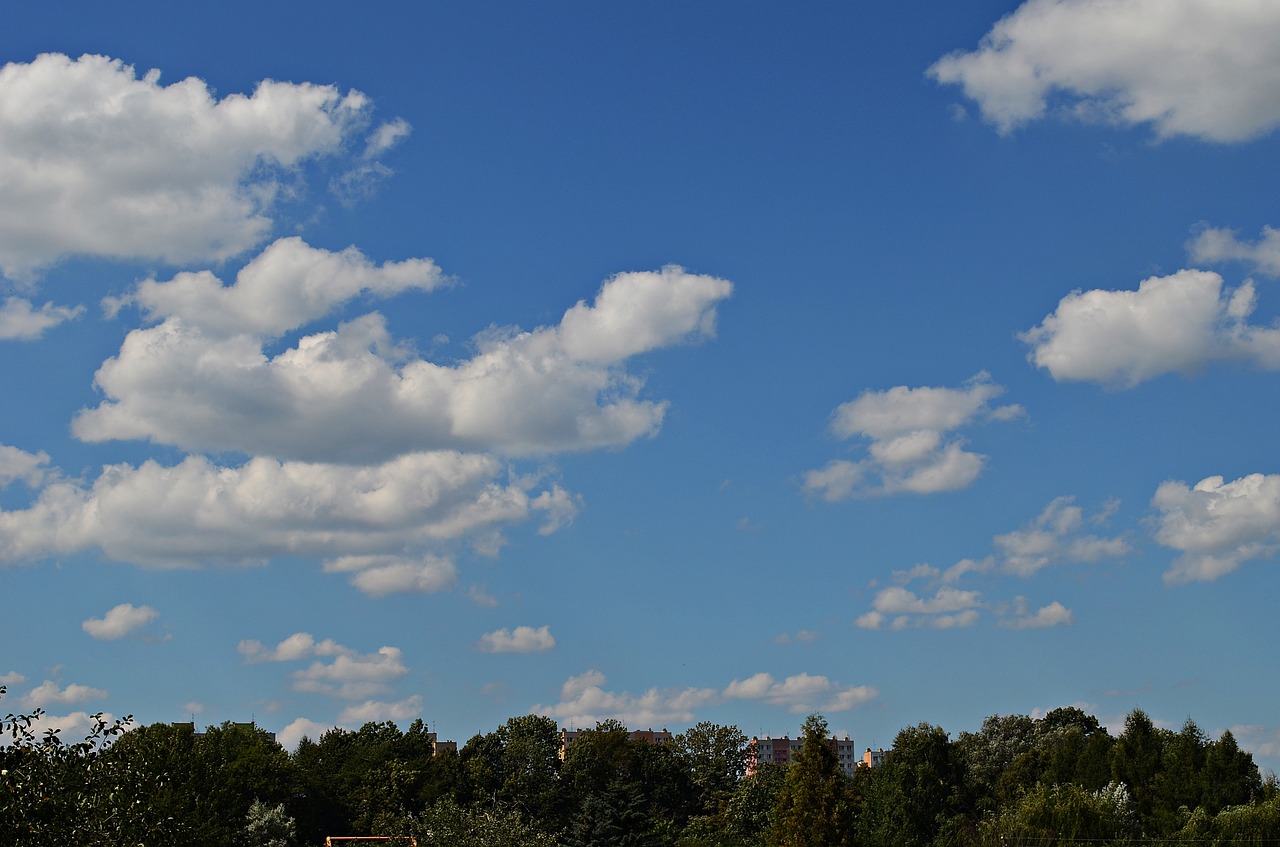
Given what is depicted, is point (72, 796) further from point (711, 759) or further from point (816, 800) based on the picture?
point (711, 759)

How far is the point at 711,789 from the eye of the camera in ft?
325

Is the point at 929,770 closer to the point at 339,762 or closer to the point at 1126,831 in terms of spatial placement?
the point at 1126,831

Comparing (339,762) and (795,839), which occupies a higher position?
(339,762)

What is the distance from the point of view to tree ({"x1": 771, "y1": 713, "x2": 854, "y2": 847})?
61062 millimetres

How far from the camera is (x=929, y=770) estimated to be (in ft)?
272

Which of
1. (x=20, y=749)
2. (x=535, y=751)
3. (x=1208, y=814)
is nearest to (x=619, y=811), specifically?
(x=535, y=751)

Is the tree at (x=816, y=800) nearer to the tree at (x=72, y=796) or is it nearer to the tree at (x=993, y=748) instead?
the tree at (x=993, y=748)

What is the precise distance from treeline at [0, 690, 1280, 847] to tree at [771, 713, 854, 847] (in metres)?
0.07

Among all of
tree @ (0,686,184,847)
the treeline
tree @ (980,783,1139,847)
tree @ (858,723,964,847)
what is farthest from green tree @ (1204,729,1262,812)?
tree @ (0,686,184,847)

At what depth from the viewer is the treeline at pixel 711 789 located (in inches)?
2549

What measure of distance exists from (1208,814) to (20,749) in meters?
68.7

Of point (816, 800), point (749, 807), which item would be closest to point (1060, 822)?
point (816, 800)

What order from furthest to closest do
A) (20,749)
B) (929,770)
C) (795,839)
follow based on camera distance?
(929,770), (795,839), (20,749)

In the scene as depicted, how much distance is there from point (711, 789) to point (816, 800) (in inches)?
1533
